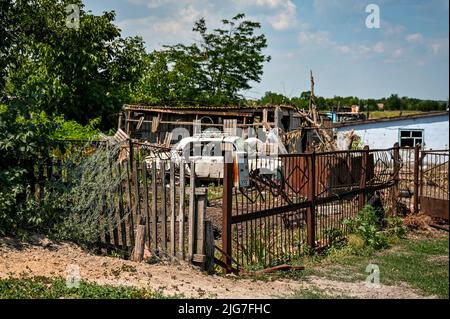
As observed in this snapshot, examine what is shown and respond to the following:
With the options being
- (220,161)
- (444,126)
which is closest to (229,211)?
(220,161)

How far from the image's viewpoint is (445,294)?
17.9ft

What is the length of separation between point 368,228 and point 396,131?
1930cm

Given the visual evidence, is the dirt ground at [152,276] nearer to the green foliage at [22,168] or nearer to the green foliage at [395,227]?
the green foliage at [22,168]

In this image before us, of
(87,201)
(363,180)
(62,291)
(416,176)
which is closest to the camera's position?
(62,291)

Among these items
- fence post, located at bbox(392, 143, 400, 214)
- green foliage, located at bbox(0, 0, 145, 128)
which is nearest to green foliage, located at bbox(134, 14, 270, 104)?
green foliage, located at bbox(0, 0, 145, 128)

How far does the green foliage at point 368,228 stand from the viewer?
8914 millimetres

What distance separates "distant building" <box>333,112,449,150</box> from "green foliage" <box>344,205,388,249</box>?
602 inches

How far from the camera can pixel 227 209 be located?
7.11 m

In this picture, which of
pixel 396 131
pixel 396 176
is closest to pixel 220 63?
pixel 396 131

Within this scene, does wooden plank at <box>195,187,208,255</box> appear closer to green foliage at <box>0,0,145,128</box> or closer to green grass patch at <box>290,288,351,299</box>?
green grass patch at <box>290,288,351,299</box>

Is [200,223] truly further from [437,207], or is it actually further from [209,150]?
[209,150]

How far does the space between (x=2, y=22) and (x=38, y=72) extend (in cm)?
1323
